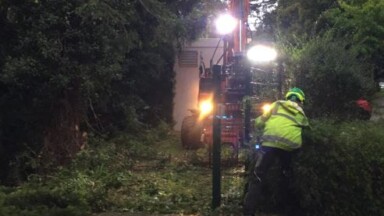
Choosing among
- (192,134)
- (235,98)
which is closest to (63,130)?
(235,98)

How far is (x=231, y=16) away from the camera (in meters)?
15.5

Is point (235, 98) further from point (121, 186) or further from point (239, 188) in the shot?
point (239, 188)

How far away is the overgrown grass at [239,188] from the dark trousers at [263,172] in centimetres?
15

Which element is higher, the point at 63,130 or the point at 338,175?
the point at 63,130

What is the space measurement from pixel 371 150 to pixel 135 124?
1182 cm

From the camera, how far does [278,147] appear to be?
7.80 meters

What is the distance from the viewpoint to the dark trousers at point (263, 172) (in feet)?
25.8

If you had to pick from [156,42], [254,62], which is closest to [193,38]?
[156,42]

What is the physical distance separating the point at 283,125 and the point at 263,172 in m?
0.69

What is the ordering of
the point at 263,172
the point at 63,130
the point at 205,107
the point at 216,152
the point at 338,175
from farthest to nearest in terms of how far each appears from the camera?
the point at 205,107, the point at 63,130, the point at 216,152, the point at 263,172, the point at 338,175

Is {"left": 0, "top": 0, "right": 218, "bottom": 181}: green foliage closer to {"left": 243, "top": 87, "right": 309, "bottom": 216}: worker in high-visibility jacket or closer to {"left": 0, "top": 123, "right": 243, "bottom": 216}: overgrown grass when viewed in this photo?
{"left": 0, "top": 123, "right": 243, "bottom": 216}: overgrown grass

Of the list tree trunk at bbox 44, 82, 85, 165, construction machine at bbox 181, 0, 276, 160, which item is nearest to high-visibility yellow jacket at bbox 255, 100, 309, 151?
construction machine at bbox 181, 0, 276, 160

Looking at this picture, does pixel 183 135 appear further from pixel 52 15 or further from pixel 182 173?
pixel 52 15

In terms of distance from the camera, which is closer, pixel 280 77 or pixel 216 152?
pixel 216 152
